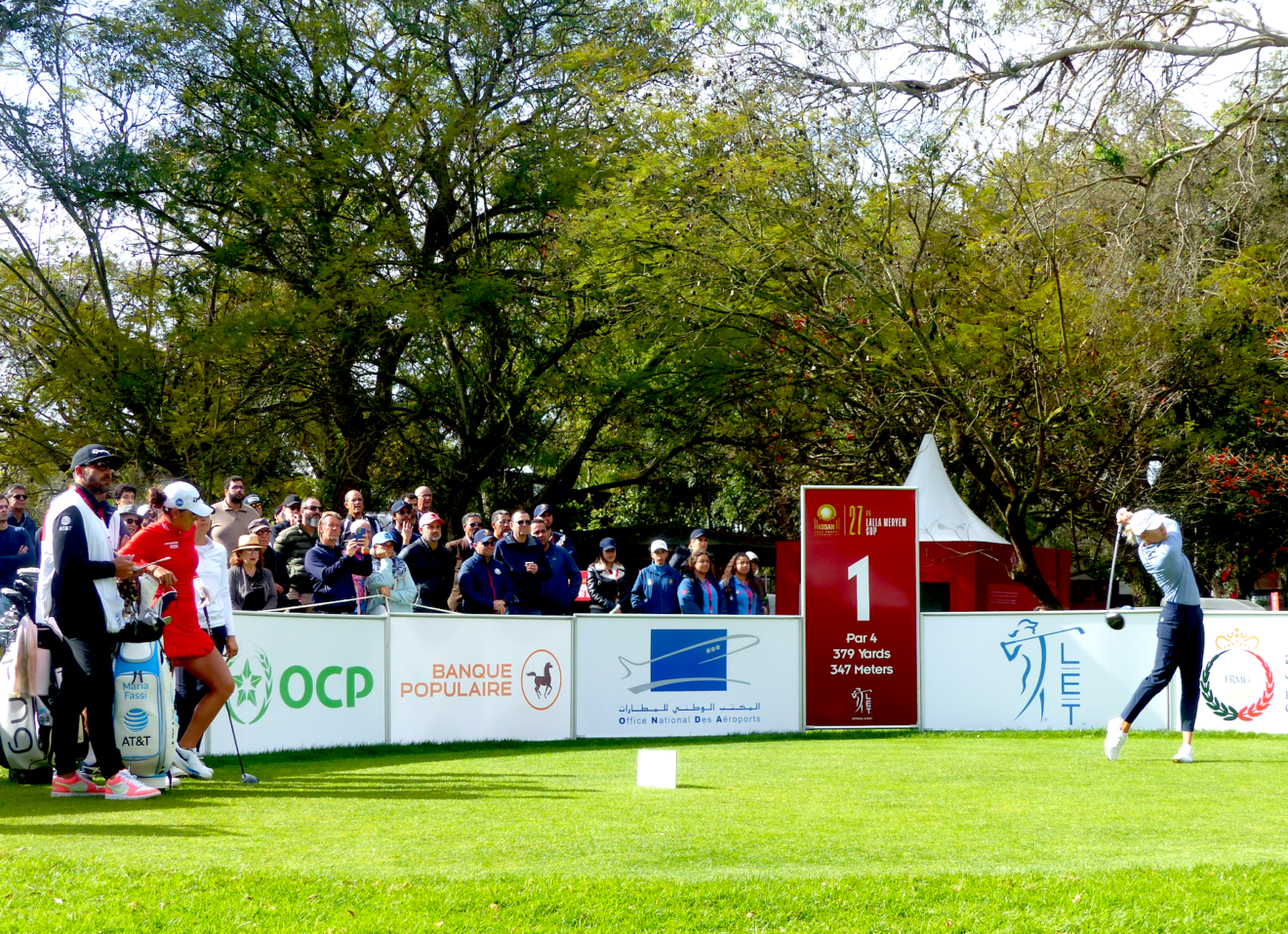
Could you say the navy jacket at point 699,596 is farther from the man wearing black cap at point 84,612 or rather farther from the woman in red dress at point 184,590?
the man wearing black cap at point 84,612

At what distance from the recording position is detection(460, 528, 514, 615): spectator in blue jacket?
538 inches

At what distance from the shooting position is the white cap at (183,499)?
8188 millimetres

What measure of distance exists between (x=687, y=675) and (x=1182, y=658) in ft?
17.5

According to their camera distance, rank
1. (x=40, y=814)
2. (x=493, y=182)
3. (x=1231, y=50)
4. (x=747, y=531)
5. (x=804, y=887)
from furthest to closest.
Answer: (x=747, y=531) → (x=493, y=182) → (x=1231, y=50) → (x=40, y=814) → (x=804, y=887)

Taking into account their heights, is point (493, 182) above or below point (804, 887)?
above

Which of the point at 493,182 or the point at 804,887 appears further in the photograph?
the point at 493,182

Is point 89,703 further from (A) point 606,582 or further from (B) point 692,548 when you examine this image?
(B) point 692,548

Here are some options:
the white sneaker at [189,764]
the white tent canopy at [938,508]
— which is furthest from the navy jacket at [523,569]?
the white tent canopy at [938,508]

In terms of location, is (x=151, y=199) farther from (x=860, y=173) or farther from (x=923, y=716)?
(x=923, y=716)

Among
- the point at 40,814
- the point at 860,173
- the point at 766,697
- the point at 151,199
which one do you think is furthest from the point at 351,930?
the point at 151,199

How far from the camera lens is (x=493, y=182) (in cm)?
2245

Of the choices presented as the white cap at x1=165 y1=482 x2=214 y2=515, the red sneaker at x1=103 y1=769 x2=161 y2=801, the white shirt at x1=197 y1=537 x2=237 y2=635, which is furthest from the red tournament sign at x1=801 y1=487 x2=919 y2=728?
the red sneaker at x1=103 y1=769 x2=161 y2=801

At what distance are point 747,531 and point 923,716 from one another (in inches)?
630

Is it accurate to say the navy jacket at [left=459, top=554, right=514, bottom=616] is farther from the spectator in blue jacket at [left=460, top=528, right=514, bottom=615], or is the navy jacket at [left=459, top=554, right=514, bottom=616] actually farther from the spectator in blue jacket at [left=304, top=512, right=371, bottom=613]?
the spectator in blue jacket at [left=304, top=512, right=371, bottom=613]
